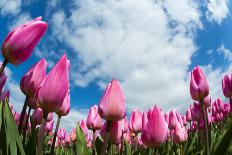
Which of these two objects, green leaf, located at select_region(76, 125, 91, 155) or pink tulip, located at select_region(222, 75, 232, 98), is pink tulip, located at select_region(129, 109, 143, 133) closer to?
pink tulip, located at select_region(222, 75, 232, 98)

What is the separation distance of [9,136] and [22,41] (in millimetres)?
678

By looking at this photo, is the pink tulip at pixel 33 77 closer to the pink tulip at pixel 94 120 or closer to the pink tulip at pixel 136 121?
the pink tulip at pixel 94 120

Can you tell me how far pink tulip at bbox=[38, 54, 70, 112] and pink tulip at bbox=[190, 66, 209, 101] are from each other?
7.94 feet

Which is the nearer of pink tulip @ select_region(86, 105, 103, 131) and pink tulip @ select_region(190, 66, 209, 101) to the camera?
pink tulip @ select_region(86, 105, 103, 131)

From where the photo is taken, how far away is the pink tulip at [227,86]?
5344 mm

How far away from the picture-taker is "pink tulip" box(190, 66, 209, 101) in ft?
14.1

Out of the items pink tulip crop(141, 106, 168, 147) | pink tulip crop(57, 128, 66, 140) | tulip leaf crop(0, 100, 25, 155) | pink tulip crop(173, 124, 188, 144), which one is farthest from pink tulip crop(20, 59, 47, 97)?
pink tulip crop(57, 128, 66, 140)

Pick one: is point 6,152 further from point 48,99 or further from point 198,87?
point 198,87

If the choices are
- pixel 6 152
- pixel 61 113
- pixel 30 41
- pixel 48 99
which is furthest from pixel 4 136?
pixel 61 113

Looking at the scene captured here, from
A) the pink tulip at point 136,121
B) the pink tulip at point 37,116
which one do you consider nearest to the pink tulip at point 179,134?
the pink tulip at point 136,121

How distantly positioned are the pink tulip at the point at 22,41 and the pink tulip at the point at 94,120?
170cm

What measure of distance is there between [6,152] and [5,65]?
0.60m

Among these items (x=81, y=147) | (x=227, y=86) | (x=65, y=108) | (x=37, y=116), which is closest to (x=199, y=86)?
(x=227, y=86)

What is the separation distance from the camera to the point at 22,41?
99.2 inches
